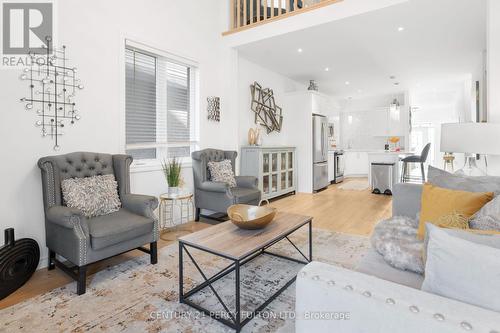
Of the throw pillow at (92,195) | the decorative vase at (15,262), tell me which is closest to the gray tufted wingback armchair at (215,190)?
the throw pillow at (92,195)

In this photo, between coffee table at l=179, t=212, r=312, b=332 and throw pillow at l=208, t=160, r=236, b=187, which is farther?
throw pillow at l=208, t=160, r=236, b=187

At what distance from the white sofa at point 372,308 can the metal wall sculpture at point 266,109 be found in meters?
4.84

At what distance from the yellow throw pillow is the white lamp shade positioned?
32.1 inches

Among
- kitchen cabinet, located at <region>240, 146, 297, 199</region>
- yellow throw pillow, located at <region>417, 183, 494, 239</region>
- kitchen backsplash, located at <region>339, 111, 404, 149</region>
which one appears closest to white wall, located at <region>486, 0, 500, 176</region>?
yellow throw pillow, located at <region>417, 183, 494, 239</region>

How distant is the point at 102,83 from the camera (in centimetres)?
303

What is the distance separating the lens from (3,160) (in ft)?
7.64

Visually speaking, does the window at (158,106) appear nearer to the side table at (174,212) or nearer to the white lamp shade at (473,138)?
the side table at (174,212)

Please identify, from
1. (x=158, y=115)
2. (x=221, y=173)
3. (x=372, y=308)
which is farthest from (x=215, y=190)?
(x=372, y=308)

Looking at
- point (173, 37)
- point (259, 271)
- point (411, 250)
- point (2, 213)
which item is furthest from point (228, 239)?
point (173, 37)

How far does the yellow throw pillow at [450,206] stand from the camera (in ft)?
5.05

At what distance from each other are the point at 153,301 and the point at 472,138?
275 cm

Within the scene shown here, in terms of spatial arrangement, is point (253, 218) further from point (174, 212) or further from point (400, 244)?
point (174, 212)

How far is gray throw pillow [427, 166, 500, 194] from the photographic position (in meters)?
1.74

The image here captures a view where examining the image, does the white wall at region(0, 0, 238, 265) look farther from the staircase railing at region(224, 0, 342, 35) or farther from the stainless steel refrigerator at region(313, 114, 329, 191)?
the stainless steel refrigerator at region(313, 114, 329, 191)
